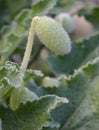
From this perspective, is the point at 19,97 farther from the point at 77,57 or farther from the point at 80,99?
the point at 77,57

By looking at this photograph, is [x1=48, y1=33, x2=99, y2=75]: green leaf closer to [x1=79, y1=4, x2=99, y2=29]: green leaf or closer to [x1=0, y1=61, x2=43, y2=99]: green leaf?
[x1=79, y1=4, x2=99, y2=29]: green leaf

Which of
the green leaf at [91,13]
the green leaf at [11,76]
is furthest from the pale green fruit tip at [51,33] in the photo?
the green leaf at [91,13]

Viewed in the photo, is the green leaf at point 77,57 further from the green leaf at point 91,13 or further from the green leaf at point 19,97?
the green leaf at point 19,97

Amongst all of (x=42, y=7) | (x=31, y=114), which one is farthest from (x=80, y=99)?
(x=42, y=7)

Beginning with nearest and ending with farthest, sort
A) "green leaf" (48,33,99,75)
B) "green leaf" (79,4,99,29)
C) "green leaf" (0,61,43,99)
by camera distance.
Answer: "green leaf" (0,61,43,99)
"green leaf" (48,33,99,75)
"green leaf" (79,4,99,29)

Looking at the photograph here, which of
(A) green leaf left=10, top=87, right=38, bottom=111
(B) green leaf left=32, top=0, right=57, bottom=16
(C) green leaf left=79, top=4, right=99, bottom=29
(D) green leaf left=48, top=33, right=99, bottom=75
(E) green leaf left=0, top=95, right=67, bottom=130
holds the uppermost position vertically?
(C) green leaf left=79, top=4, right=99, bottom=29

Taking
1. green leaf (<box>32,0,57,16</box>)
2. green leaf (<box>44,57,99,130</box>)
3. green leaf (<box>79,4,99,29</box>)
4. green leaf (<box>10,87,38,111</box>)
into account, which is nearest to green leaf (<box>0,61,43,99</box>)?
green leaf (<box>10,87,38,111</box>)
